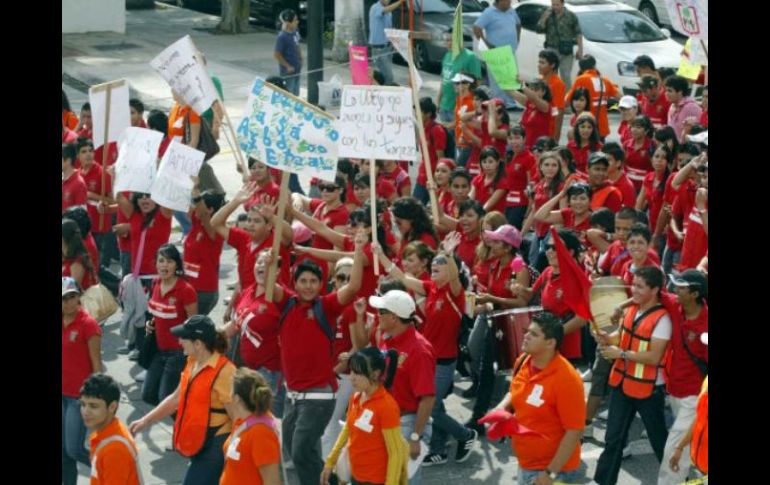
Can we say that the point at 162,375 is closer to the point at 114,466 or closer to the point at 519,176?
the point at 114,466

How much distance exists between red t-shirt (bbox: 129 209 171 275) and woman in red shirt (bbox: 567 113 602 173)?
4037 millimetres

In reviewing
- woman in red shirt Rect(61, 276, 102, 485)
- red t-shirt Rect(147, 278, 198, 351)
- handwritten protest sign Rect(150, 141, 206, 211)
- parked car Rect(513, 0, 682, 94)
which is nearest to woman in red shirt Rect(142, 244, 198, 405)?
red t-shirt Rect(147, 278, 198, 351)

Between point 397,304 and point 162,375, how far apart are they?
2213 millimetres

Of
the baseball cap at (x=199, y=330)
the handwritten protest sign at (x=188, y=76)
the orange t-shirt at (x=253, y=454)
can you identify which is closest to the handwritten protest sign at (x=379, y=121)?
the handwritten protest sign at (x=188, y=76)

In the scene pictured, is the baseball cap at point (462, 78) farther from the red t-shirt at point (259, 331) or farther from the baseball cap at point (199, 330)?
the baseball cap at point (199, 330)

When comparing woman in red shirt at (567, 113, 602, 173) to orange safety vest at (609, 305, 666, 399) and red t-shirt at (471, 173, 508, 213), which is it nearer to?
red t-shirt at (471, 173, 508, 213)

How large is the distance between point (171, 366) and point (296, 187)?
17.1 ft

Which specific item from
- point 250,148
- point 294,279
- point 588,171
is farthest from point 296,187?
point 294,279

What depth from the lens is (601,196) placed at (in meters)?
11.6

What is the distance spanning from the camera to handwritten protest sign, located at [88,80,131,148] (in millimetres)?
12219

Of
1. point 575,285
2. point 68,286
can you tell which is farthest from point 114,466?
point 575,285

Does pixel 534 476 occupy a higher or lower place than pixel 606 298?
lower
